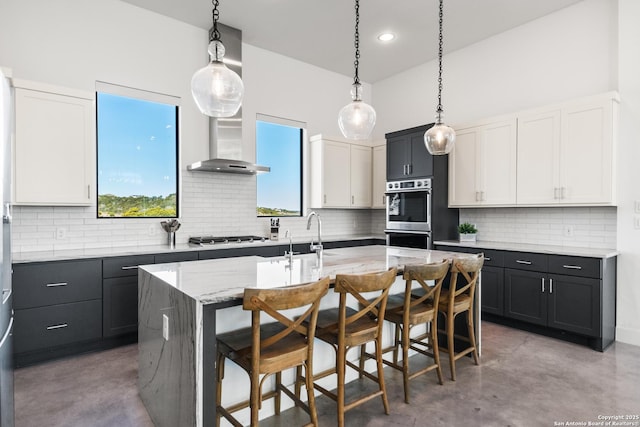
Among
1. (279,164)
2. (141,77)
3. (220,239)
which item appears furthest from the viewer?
(279,164)

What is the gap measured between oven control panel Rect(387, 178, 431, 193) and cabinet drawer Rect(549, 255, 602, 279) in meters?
1.66

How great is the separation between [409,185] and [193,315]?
12.7ft

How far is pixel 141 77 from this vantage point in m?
4.16

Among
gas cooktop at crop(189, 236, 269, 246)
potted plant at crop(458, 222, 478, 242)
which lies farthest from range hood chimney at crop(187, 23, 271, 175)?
potted plant at crop(458, 222, 478, 242)

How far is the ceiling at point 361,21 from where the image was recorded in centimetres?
405

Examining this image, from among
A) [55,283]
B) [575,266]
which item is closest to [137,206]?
[55,283]

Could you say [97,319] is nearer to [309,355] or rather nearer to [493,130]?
[309,355]

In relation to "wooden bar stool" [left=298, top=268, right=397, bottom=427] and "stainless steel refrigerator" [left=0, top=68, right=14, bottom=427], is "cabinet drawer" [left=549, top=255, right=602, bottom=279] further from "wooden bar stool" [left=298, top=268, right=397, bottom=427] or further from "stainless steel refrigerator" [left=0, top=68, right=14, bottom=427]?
"stainless steel refrigerator" [left=0, top=68, right=14, bottom=427]

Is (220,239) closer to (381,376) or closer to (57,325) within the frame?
(57,325)

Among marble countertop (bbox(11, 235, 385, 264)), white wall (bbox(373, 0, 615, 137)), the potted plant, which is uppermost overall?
white wall (bbox(373, 0, 615, 137))

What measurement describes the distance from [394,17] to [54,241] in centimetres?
441

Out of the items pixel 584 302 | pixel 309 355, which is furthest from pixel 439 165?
pixel 309 355

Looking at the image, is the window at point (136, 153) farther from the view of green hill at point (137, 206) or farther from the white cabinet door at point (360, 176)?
the white cabinet door at point (360, 176)

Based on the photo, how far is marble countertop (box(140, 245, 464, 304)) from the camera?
1886 mm
